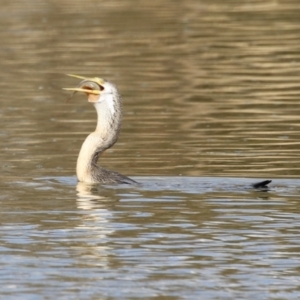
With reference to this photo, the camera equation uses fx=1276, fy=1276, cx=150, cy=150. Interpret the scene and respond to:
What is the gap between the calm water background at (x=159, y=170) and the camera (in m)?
8.82

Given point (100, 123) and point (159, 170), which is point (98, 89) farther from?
point (159, 170)

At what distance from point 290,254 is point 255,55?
54.2 ft

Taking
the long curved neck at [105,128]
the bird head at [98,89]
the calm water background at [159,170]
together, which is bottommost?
the calm water background at [159,170]

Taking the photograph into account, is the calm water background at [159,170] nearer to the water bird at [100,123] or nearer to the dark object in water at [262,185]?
the dark object in water at [262,185]

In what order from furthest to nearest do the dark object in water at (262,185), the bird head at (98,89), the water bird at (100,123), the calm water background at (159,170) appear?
the bird head at (98,89) → the water bird at (100,123) → the dark object in water at (262,185) → the calm water background at (159,170)

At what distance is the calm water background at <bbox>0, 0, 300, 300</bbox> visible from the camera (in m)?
8.82

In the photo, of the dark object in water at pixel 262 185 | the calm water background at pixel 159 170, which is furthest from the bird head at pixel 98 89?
the dark object in water at pixel 262 185

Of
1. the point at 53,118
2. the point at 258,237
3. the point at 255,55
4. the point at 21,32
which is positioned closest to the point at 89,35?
the point at 21,32

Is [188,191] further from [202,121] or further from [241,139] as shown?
[202,121]

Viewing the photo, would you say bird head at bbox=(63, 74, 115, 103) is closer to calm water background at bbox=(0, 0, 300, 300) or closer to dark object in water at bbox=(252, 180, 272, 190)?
calm water background at bbox=(0, 0, 300, 300)

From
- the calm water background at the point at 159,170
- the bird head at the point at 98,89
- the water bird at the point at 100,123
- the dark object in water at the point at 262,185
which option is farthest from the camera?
the bird head at the point at 98,89

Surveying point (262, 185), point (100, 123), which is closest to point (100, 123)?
point (100, 123)

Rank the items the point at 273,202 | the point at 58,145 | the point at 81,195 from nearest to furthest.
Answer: the point at 273,202, the point at 81,195, the point at 58,145

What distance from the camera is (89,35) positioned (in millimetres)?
31000
